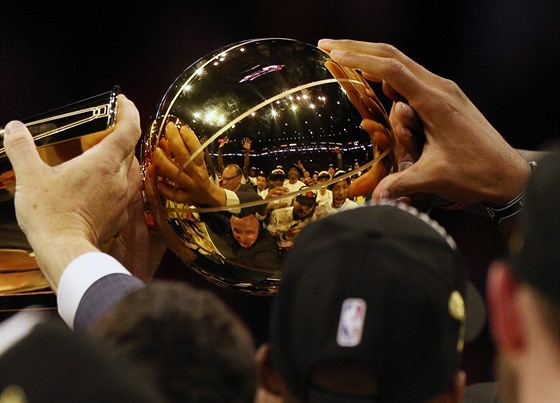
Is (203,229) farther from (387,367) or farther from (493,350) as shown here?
(493,350)

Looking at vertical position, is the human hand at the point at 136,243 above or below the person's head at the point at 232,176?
below

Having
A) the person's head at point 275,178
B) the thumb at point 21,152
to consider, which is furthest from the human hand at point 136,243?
the person's head at point 275,178

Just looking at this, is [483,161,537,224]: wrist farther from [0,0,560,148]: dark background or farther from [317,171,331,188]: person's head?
[0,0,560,148]: dark background

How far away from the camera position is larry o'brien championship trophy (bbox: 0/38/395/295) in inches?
73.6

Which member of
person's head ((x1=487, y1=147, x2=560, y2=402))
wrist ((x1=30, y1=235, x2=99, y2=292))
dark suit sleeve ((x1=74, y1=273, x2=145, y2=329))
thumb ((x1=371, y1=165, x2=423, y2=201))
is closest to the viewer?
person's head ((x1=487, y1=147, x2=560, y2=402))

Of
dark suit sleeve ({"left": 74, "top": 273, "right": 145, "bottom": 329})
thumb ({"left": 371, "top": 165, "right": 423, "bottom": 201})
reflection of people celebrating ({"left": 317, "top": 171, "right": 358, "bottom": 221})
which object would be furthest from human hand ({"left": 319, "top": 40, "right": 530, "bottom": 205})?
dark suit sleeve ({"left": 74, "top": 273, "right": 145, "bottom": 329})

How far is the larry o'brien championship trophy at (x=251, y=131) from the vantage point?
1869mm

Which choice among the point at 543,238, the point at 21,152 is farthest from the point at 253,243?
the point at 543,238

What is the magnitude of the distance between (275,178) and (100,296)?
0.37m

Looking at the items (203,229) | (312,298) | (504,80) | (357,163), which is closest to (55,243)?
(203,229)

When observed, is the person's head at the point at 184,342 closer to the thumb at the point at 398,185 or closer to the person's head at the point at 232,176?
the person's head at the point at 232,176

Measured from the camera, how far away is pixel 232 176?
1.87 metres

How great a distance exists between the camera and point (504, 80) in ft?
12.5

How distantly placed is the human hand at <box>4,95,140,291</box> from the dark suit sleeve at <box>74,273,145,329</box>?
97 millimetres
